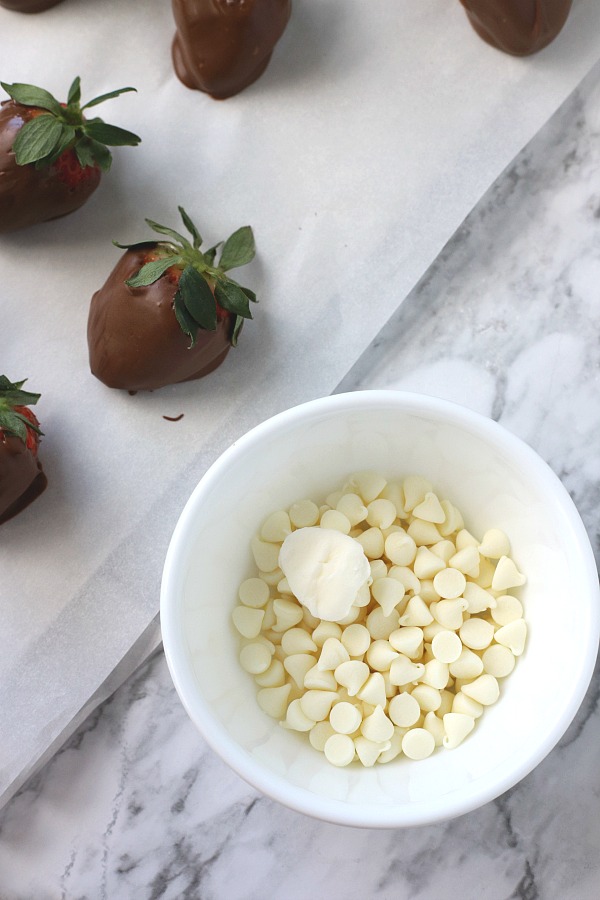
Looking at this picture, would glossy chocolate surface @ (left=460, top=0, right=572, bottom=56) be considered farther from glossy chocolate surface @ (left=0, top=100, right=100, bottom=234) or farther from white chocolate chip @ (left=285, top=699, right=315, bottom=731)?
white chocolate chip @ (left=285, top=699, right=315, bottom=731)

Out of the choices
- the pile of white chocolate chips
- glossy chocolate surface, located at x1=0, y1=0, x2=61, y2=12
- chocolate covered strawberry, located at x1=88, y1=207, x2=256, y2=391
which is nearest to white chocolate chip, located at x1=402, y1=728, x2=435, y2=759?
the pile of white chocolate chips

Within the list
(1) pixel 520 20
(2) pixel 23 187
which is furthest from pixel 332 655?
(1) pixel 520 20

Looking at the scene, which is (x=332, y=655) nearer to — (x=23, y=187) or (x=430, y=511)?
(x=430, y=511)

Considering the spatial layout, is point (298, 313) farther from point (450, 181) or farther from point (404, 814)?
point (404, 814)

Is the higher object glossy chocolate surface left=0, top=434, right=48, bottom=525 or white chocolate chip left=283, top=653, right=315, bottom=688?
white chocolate chip left=283, top=653, right=315, bottom=688

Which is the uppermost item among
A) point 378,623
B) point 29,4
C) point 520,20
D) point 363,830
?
point 520,20

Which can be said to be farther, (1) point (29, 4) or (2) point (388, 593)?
(1) point (29, 4)
